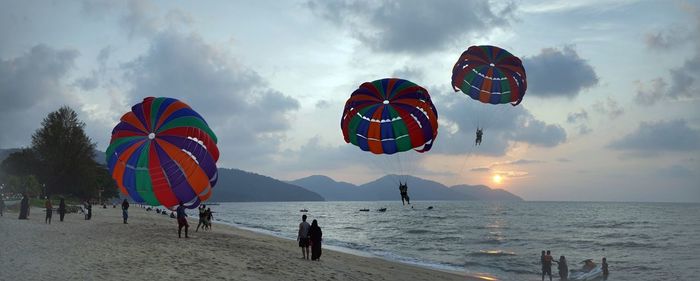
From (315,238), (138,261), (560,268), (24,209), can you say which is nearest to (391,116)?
(315,238)

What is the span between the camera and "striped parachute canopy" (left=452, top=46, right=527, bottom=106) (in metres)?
24.2

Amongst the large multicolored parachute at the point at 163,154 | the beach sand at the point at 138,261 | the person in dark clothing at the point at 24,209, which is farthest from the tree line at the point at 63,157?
the large multicolored parachute at the point at 163,154

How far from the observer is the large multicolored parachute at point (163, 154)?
55.4ft

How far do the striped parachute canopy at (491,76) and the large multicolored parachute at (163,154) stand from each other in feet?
43.6

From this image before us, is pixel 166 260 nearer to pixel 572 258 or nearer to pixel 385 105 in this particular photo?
pixel 385 105

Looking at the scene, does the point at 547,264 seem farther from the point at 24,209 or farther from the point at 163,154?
the point at 24,209

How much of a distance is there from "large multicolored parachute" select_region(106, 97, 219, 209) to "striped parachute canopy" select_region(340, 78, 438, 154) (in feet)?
21.7

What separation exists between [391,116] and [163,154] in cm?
946

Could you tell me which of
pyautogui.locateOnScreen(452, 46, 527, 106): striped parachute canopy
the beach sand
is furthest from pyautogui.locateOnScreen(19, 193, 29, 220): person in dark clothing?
pyautogui.locateOnScreen(452, 46, 527, 106): striped parachute canopy

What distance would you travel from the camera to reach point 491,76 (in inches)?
964

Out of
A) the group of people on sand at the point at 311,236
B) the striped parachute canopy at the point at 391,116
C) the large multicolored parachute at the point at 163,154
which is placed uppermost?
the striped parachute canopy at the point at 391,116

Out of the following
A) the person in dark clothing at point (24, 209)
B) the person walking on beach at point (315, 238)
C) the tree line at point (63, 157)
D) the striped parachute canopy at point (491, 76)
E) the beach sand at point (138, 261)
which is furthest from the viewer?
the tree line at point (63, 157)

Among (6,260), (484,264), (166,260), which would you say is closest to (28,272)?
(6,260)

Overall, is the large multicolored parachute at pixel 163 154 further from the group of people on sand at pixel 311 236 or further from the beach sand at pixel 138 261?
the group of people on sand at pixel 311 236
